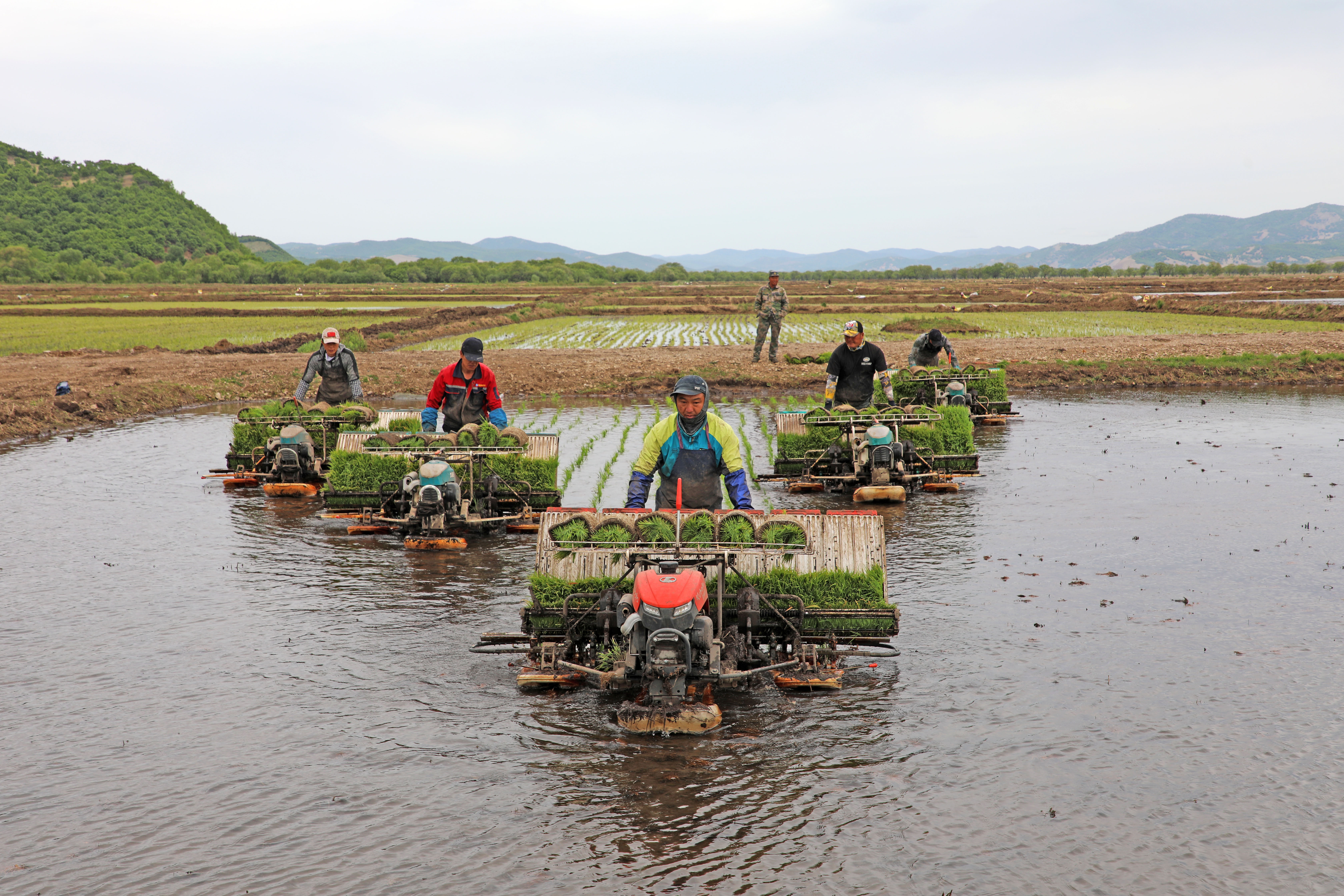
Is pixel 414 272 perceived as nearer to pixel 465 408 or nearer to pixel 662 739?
pixel 465 408

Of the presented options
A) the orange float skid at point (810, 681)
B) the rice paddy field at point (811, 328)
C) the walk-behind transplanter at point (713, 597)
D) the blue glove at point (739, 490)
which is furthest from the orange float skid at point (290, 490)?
the rice paddy field at point (811, 328)

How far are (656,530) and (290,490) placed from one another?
8456mm

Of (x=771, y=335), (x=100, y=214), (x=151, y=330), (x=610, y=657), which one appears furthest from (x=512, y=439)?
(x=100, y=214)

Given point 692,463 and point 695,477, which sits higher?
point 692,463

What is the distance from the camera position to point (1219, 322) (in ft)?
156

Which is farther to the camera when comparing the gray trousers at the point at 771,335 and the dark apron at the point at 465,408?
the gray trousers at the point at 771,335

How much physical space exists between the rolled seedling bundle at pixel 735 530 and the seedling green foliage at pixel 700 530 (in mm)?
62

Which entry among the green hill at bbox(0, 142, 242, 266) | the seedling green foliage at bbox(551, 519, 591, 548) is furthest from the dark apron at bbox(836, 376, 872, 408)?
the green hill at bbox(0, 142, 242, 266)

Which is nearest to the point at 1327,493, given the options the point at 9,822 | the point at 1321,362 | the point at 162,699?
the point at 162,699

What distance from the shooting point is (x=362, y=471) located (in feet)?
42.3

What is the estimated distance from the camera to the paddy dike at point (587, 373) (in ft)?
81.8

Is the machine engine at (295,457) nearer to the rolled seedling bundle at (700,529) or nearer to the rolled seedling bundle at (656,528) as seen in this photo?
the rolled seedling bundle at (656,528)

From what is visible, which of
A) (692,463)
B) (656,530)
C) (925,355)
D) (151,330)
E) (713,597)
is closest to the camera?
(713,597)

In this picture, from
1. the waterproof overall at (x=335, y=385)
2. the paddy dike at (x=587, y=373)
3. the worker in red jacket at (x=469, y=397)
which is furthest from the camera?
the paddy dike at (x=587, y=373)
